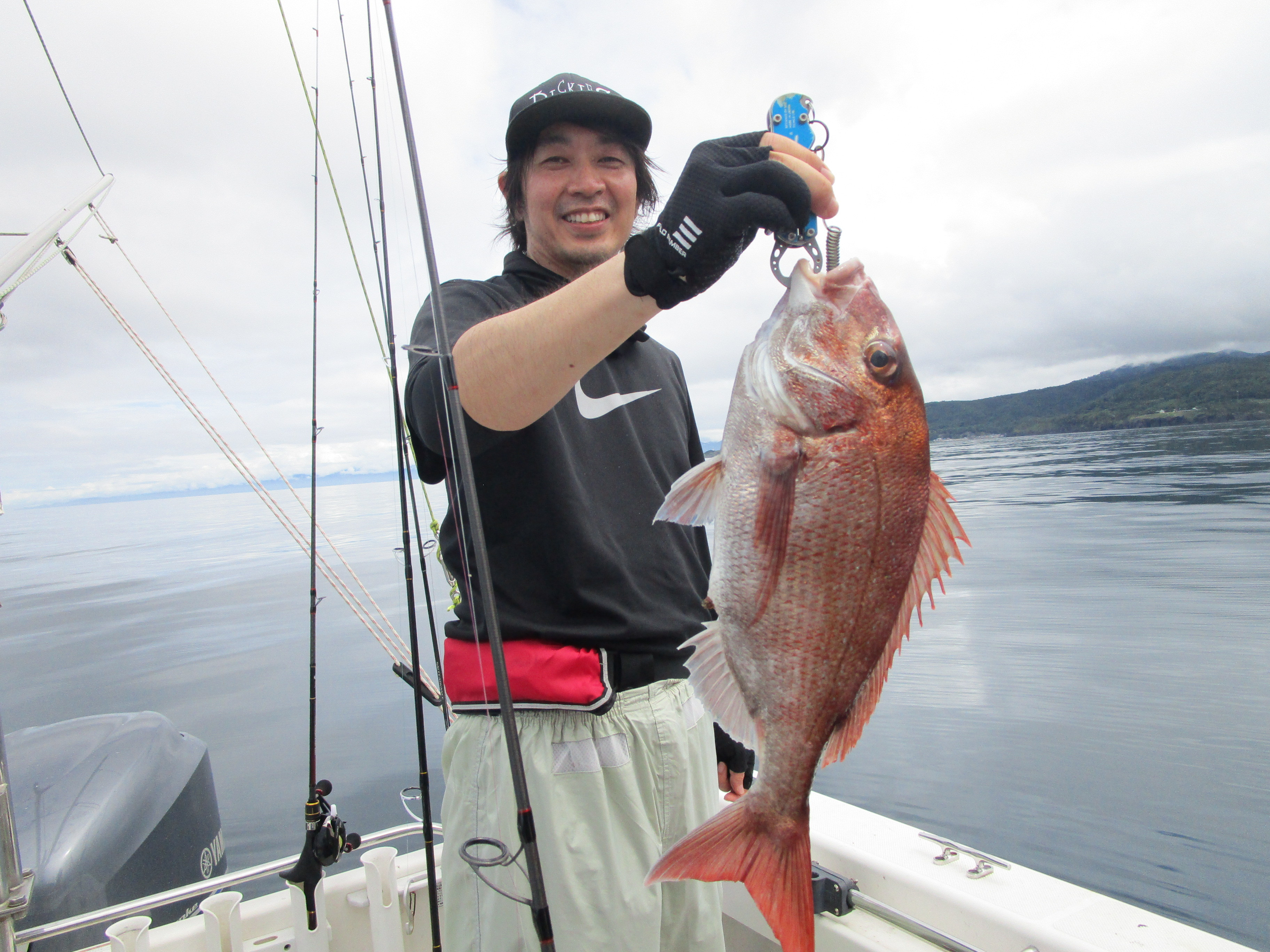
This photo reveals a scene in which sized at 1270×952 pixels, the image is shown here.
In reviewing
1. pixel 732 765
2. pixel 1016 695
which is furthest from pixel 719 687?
pixel 1016 695

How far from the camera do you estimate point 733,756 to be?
2043mm

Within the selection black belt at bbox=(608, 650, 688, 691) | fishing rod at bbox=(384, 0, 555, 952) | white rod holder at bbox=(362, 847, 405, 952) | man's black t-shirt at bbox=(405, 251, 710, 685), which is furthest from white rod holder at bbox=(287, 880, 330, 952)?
black belt at bbox=(608, 650, 688, 691)

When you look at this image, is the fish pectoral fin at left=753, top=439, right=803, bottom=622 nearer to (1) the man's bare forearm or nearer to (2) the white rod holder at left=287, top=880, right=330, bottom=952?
→ (1) the man's bare forearm

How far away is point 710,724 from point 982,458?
94.1 ft

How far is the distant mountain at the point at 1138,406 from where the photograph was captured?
92.1 ft

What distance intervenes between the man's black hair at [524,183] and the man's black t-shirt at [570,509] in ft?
0.73

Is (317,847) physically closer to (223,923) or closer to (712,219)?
(223,923)

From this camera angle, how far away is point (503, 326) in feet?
3.68

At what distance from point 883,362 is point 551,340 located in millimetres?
591

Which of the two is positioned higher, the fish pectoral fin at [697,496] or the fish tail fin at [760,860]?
the fish pectoral fin at [697,496]

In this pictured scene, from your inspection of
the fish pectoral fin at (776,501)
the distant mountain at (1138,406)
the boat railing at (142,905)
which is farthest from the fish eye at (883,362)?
the distant mountain at (1138,406)

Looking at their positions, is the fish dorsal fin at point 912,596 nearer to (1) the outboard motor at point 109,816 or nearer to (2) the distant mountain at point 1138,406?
Answer: (1) the outboard motor at point 109,816

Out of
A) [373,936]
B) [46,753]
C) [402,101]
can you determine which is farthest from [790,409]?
[46,753]

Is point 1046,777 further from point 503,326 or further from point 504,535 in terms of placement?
point 503,326
